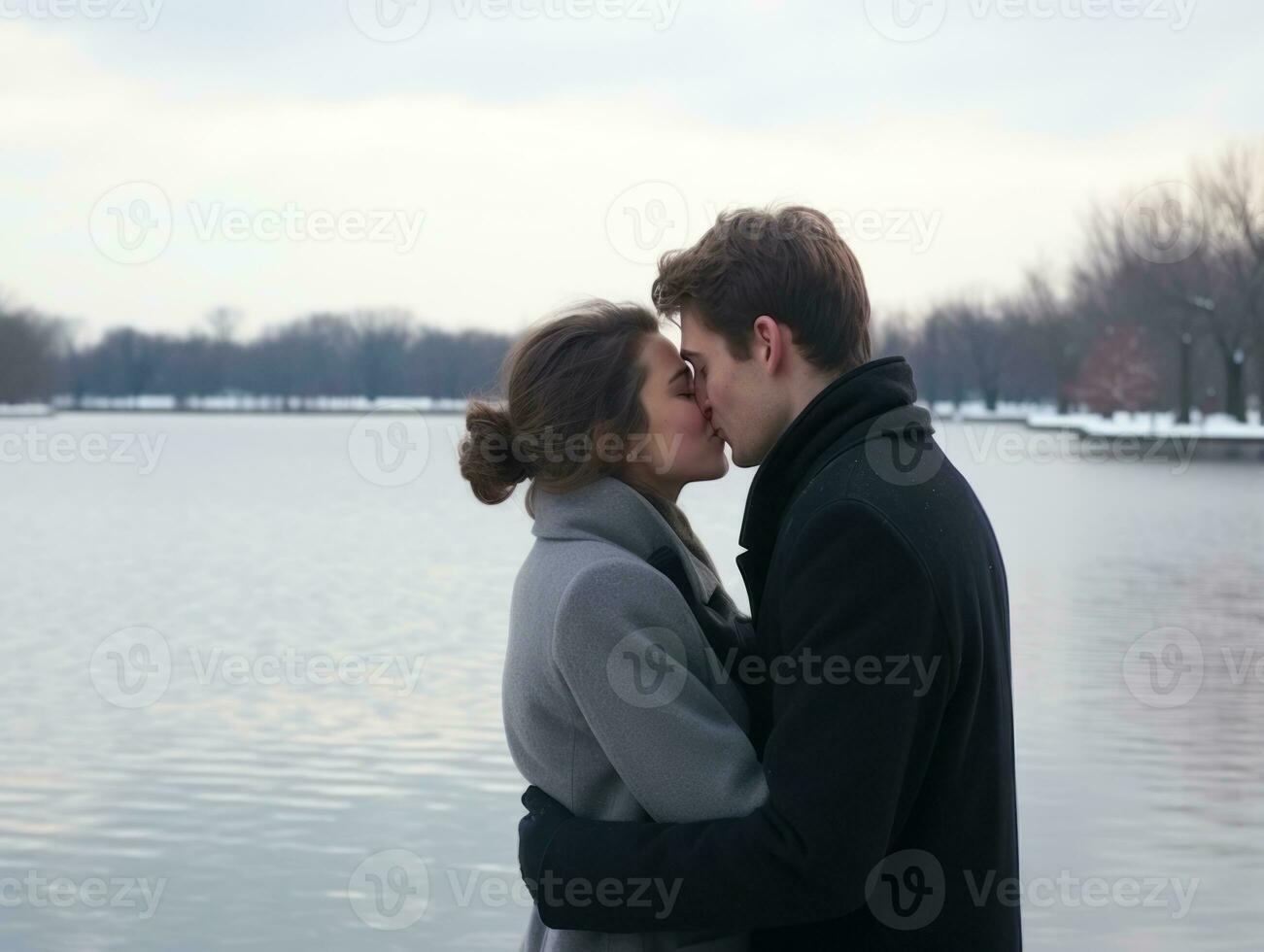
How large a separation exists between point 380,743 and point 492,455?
22.3ft

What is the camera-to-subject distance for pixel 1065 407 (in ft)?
324

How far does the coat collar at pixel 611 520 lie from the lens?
255 cm

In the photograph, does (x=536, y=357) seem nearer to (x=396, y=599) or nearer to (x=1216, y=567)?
(x=396, y=599)

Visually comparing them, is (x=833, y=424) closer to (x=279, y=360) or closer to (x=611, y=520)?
(x=611, y=520)

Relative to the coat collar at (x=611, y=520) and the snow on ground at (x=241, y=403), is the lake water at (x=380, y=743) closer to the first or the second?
the coat collar at (x=611, y=520)

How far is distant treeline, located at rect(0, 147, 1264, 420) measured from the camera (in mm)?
65312

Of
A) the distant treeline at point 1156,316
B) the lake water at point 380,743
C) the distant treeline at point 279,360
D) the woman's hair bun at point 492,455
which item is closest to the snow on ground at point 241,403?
the distant treeline at point 279,360

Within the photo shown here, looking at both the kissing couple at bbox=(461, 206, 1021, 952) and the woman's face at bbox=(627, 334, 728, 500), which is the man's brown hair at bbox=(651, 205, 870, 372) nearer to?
the kissing couple at bbox=(461, 206, 1021, 952)

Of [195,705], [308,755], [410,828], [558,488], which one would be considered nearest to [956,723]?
[558,488]

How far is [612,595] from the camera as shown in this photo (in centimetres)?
241

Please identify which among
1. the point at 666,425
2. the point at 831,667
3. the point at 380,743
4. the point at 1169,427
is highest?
the point at 666,425

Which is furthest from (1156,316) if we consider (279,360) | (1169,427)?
(279,360)

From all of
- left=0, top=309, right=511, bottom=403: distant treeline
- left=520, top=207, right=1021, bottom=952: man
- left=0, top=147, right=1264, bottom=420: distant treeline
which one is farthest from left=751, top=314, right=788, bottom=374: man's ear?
left=0, top=309, right=511, bottom=403: distant treeline

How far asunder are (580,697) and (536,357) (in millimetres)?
559
